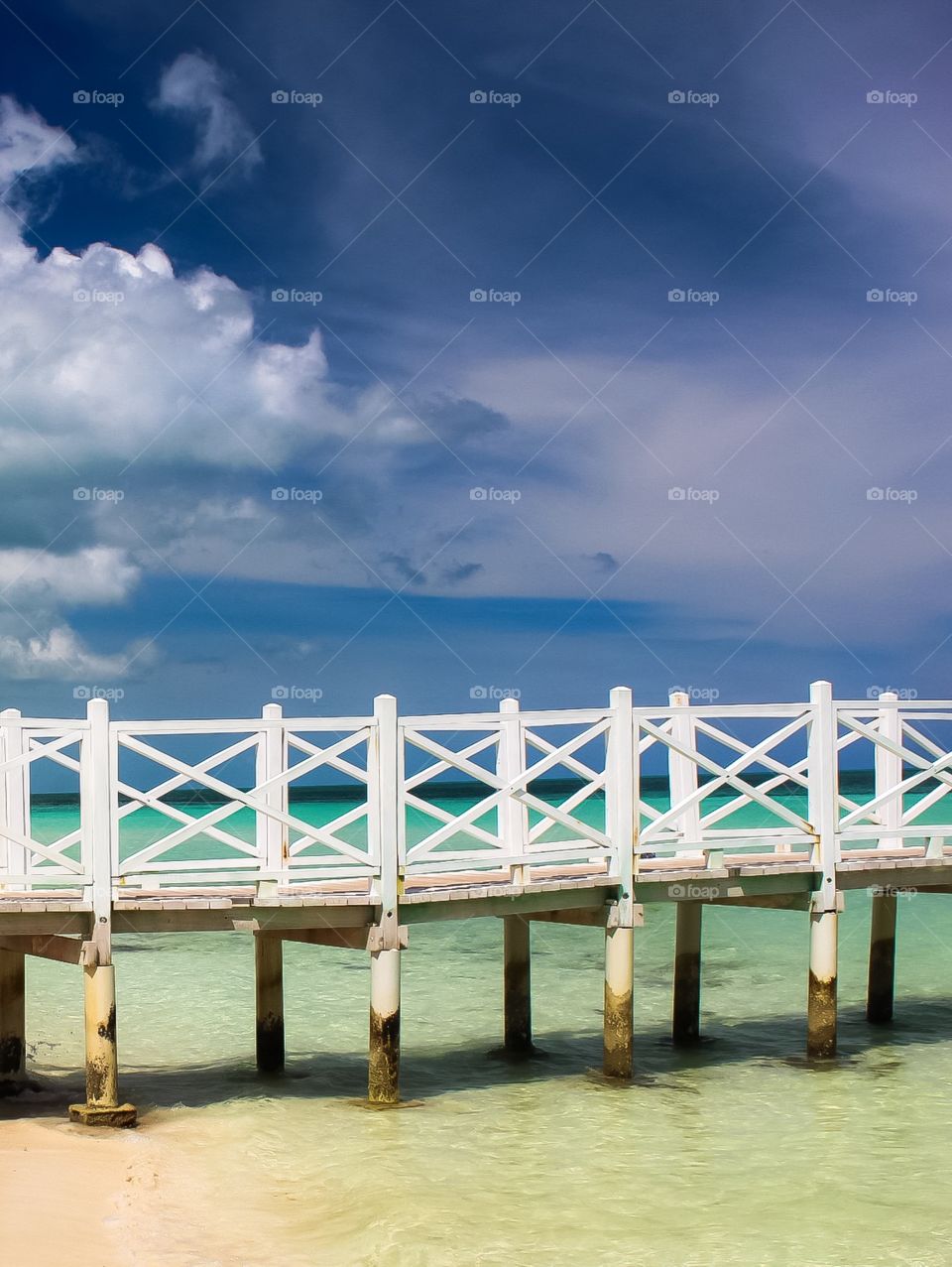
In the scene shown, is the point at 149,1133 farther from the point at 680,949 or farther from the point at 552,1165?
the point at 680,949

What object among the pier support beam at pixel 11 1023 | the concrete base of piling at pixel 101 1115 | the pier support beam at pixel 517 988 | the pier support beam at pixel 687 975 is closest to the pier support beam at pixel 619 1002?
the pier support beam at pixel 517 988

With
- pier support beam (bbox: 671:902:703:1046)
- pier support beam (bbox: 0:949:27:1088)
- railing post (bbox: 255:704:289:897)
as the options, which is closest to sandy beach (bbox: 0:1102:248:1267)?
pier support beam (bbox: 0:949:27:1088)

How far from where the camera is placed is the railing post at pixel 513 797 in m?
12.4

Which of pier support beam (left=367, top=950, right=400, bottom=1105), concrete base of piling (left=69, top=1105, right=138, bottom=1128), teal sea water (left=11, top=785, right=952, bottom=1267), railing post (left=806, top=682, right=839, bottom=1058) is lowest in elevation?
teal sea water (left=11, top=785, right=952, bottom=1267)

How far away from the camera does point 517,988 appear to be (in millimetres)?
14570

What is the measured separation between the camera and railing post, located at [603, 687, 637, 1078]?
1267 centimetres

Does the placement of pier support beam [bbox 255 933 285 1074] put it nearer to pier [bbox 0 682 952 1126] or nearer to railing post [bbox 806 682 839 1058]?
pier [bbox 0 682 952 1126]

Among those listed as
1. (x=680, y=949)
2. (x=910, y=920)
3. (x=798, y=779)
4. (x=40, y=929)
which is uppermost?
(x=798, y=779)

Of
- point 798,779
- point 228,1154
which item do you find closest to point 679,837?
point 798,779

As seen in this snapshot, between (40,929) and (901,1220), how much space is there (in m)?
6.74

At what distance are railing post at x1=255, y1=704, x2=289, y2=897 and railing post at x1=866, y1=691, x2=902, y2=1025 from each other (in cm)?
620

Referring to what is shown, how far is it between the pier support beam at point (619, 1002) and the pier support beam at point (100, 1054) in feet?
14.3

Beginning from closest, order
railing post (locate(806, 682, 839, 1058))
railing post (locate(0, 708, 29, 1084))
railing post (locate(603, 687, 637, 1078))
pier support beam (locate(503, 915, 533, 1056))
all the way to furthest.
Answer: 1. railing post (locate(0, 708, 29, 1084))
2. railing post (locate(603, 687, 637, 1078))
3. railing post (locate(806, 682, 839, 1058))
4. pier support beam (locate(503, 915, 533, 1056))

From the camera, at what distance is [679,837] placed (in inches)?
525
